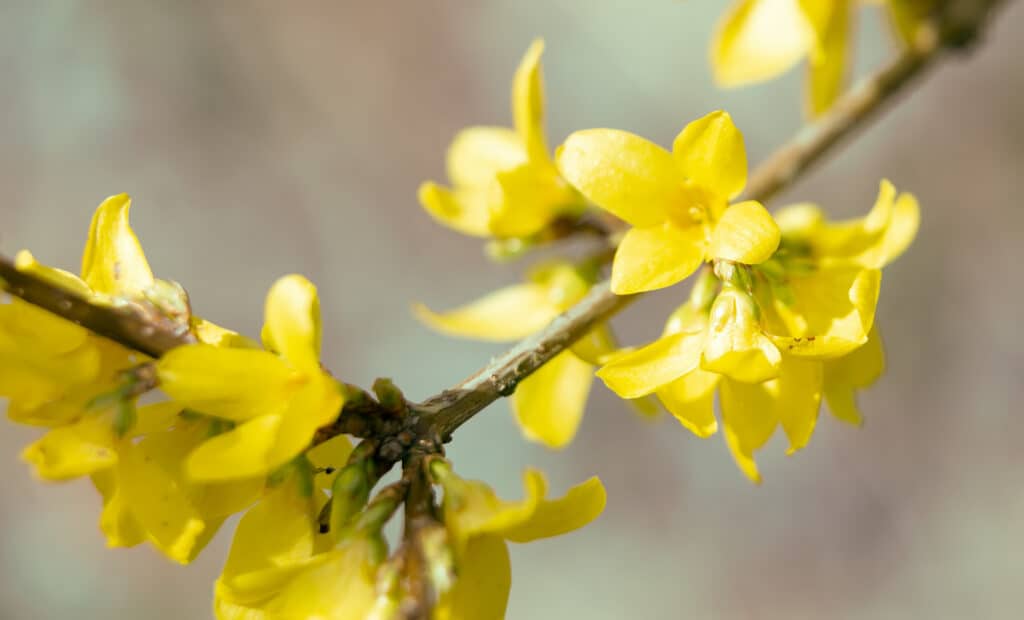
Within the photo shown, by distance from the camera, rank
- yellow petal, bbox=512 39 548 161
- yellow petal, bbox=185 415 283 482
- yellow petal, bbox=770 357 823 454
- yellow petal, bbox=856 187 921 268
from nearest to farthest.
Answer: yellow petal, bbox=185 415 283 482
yellow petal, bbox=770 357 823 454
yellow petal, bbox=856 187 921 268
yellow petal, bbox=512 39 548 161

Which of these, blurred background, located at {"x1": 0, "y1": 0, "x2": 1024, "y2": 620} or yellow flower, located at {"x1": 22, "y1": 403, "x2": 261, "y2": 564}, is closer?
yellow flower, located at {"x1": 22, "y1": 403, "x2": 261, "y2": 564}

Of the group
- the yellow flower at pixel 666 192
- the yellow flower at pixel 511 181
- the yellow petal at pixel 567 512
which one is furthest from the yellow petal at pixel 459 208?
the yellow petal at pixel 567 512

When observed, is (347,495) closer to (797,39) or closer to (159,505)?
(159,505)

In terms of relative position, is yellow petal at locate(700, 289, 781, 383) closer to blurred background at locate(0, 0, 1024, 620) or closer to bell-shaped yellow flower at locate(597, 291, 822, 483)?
bell-shaped yellow flower at locate(597, 291, 822, 483)

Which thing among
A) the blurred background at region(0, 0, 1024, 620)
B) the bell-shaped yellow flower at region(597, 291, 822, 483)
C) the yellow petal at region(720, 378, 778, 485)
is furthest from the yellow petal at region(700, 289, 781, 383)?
the blurred background at region(0, 0, 1024, 620)

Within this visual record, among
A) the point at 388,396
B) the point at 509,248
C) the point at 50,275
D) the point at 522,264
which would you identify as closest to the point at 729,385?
the point at 388,396

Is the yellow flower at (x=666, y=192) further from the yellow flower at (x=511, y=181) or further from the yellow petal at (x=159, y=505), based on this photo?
the yellow petal at (x=159, y=505)
